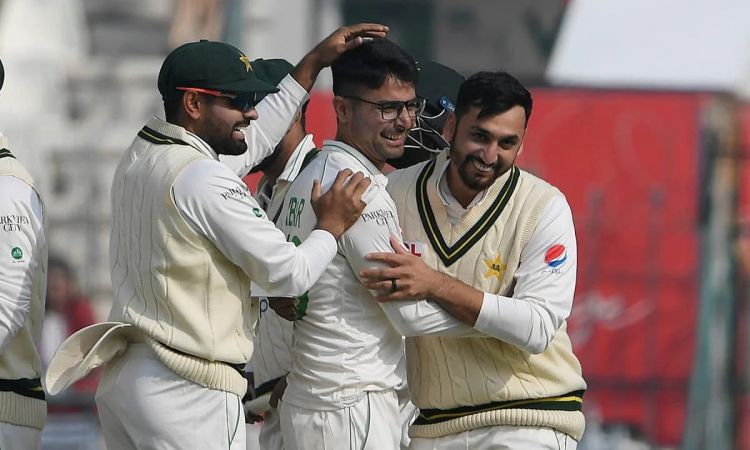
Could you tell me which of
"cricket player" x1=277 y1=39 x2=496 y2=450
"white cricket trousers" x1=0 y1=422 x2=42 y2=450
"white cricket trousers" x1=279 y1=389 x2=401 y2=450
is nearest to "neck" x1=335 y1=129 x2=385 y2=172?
"cricket player" x1=277 y1=39 x2=496 y2=450

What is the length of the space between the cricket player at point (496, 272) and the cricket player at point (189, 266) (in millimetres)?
358

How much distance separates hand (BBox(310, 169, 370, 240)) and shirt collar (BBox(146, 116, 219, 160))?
33 cm

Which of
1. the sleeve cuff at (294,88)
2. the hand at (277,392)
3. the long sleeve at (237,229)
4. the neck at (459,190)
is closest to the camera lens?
the long sleeve at (237,229)

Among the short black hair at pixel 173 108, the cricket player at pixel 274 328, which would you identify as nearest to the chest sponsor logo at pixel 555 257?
the cricket player at pixel 274 328

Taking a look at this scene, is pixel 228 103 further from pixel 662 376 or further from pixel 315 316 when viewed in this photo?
pixel 662 376

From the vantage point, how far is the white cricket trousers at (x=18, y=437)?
4.95m

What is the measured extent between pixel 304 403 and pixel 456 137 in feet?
2.86

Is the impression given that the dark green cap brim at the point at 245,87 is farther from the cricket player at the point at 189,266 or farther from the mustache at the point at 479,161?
the mustache at the point at 479,161

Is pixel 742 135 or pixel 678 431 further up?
pixel 742 135

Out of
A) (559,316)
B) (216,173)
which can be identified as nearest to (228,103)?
(216,173)

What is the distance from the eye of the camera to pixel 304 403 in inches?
193

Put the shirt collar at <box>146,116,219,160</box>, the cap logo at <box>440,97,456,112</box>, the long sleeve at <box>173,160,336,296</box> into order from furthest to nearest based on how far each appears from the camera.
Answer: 1. the cap logo at <box>440,97,456,112</box>
2. the shirt collar at <box>146,116,219,160</box>
3. the long sleeve at <box>173,160,336,296</box>

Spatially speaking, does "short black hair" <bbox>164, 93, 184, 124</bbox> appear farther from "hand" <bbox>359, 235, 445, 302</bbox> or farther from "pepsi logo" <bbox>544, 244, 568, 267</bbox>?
"pepsi logo" <bbox>544, 244, 568, 267</bbox>

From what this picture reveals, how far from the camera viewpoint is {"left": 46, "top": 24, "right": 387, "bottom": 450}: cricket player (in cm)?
461
